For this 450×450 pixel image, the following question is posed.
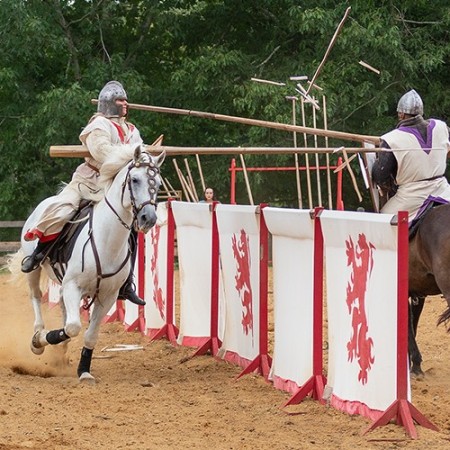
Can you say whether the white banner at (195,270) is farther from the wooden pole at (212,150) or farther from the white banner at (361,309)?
the white banner at (361,309)

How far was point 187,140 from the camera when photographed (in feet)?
87.2

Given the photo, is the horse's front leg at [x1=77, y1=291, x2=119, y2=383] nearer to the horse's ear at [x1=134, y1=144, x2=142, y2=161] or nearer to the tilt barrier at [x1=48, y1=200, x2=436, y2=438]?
the tilt barrier at [x1=48, y1=200, x2=436, y2=438]

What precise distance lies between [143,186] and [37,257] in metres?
1.55

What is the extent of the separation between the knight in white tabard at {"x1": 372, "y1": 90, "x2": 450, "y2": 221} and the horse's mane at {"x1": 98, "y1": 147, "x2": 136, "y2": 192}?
1.96 metres

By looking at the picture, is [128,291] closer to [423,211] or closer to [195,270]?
[195,270]

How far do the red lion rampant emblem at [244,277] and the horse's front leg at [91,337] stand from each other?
1012 millimetres

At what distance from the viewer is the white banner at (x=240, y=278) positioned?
30.6ft

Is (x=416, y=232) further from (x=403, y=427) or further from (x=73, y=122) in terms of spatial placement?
(x=73, y=122)

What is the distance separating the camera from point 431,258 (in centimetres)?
841

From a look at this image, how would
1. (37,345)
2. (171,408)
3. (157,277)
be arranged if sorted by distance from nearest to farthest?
1. (171,408)
2. (37,345)
3. (157,277)

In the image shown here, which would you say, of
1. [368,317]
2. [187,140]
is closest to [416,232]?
[368,317]

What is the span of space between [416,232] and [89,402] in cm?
266

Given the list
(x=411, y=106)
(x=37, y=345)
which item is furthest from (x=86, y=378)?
(x=411, y=106)

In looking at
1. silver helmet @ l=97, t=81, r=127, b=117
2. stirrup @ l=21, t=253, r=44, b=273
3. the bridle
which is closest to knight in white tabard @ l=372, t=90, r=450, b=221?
the bridle
